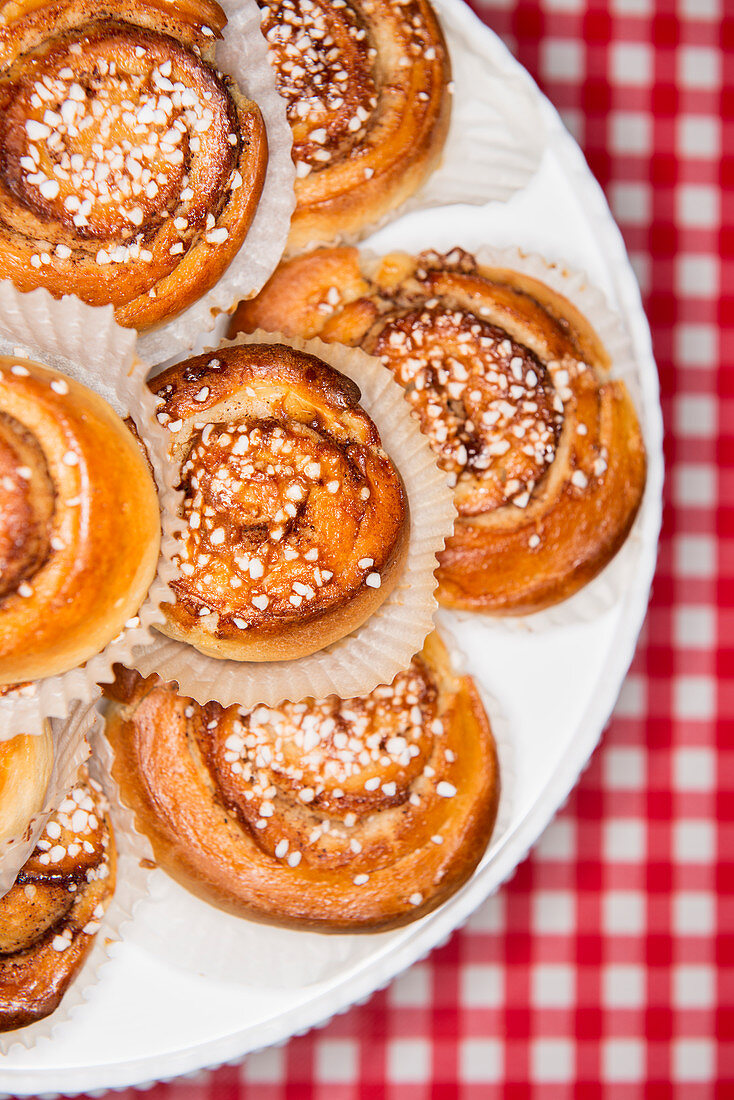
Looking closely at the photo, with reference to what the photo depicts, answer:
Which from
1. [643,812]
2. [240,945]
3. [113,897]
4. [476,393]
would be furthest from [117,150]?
[643,812]

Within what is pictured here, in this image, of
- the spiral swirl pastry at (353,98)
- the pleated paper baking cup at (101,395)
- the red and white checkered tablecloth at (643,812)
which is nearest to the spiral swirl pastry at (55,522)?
the pleated paper baking cup at (101,395)

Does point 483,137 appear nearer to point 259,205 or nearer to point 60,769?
point 259,205

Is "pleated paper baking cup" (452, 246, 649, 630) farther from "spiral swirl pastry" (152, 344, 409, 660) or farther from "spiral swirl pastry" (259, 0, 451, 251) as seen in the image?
"spiral swirl pastry" (152, 344, 409, 660)

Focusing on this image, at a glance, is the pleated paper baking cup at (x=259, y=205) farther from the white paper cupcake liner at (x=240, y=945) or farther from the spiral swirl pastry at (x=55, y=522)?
the white paper cupcake liner at (x=240, y=945)

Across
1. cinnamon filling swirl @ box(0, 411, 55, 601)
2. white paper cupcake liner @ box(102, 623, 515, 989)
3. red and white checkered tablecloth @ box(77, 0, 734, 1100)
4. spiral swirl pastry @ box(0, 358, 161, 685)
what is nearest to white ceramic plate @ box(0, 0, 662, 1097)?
white paper cupcake liner @ box(102, 623, 515, 989)

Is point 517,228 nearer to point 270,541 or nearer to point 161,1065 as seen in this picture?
point 270,541
